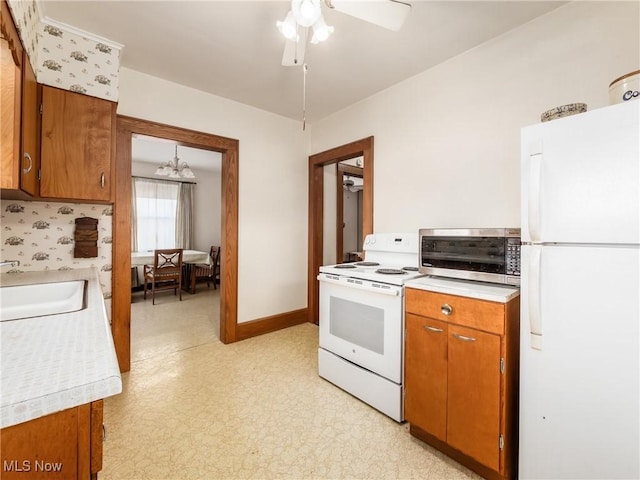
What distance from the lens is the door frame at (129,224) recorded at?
96.0 inches

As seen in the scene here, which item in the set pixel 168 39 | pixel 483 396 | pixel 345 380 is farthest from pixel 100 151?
pixel 483 396

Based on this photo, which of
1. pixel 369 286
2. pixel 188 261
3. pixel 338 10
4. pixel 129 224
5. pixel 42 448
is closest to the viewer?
pixel 42 448

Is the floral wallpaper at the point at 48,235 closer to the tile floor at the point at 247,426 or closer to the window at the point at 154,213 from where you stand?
the tile floor at the point at 247,426

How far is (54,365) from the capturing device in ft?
2.22

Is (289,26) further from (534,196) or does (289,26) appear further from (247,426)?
(247,426)

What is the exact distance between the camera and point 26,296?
1.63 meters

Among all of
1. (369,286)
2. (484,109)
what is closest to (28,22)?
(369,286)

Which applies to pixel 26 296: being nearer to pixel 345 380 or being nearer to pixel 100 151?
pixel 100 151

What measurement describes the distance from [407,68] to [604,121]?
5.62 feet

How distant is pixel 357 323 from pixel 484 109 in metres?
1.80

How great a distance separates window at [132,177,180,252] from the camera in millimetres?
5844

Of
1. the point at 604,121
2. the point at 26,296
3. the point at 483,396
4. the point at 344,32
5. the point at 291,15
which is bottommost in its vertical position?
the point at 483,396

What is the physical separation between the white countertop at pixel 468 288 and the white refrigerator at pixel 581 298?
11 cm

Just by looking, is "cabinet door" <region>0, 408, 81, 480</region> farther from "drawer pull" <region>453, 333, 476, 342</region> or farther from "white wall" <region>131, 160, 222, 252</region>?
"white wall" <region>131, 160, 222, 252</region>
